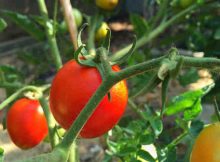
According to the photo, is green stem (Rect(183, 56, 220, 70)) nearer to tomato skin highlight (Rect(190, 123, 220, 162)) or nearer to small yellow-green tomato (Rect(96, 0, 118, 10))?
tomato skin highlight (Rect(190, 123, 220, 162))

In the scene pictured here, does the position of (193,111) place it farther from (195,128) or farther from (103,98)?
(103,98)

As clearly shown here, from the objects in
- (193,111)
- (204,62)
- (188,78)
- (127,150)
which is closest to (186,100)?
(193,111)

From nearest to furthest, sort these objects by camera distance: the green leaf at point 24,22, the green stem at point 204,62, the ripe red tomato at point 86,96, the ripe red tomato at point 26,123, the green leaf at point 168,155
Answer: the green stem at point 204,62, the ripe red tomato at point 86,96, the green leaf at point 168,155, the ripe red tomato at point 26,123, the green leaf at point 24,22

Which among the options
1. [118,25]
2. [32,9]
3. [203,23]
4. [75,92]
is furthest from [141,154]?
[118,25]

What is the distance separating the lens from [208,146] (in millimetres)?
594

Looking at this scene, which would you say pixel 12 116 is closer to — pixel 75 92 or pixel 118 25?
pixel 75 92

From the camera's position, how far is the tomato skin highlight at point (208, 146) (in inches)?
23.2

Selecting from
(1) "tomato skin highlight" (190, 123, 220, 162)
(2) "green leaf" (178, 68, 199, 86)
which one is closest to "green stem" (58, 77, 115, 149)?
(1) "tomato skin highlight" (190, 123, 220, 162)

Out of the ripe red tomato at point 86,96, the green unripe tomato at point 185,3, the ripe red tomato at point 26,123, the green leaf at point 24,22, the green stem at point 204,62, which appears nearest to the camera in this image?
the green stem at point 204,62

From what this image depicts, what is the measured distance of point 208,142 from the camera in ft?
1.96

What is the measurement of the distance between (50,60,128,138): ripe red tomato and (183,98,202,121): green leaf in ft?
0.58

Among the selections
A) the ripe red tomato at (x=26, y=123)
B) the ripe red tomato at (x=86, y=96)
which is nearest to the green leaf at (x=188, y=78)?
the ripe red tomato at (x=26, y=123)

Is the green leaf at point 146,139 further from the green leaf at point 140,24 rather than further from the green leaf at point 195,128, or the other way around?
the green leaf at point 140,24

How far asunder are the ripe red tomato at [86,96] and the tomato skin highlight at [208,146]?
0.40ft
